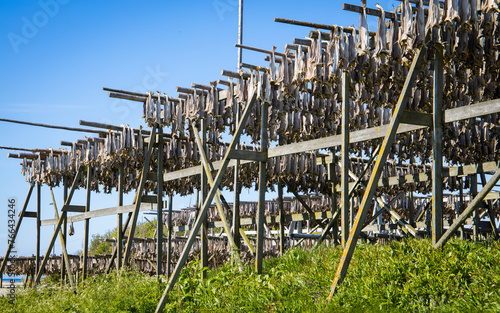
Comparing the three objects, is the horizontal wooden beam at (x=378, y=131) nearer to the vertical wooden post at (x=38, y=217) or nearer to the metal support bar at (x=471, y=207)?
the metal support bar at (x=471, y=207)

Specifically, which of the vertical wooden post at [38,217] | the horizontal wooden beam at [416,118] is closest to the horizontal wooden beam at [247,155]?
the horizontal wooden beam at [416,118]

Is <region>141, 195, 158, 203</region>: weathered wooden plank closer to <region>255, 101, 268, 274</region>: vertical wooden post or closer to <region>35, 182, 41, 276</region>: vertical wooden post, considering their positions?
<region>255, 101, 268, 274</region>: vertical wooden post

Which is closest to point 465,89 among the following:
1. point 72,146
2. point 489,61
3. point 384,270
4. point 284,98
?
point 489,61

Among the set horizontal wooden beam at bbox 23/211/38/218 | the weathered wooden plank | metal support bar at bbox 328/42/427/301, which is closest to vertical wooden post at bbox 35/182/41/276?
horizontal wooden beam at bbox 23/211/38/218

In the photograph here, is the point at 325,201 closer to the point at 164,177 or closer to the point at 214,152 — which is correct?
the point at 214,152

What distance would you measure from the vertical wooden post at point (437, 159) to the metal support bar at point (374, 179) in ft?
1.11

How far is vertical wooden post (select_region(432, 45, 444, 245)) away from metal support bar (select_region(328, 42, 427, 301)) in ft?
1.11

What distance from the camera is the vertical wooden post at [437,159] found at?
24.2ft

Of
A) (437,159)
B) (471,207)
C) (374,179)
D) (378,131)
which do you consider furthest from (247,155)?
(471,207)

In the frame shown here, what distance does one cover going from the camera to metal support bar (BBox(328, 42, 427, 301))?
→ 7254 millimetres

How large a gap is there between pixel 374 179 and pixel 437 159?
0.86 meters

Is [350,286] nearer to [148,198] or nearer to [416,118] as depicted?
[416,118]

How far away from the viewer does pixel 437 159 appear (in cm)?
→ 742

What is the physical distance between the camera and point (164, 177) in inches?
518
